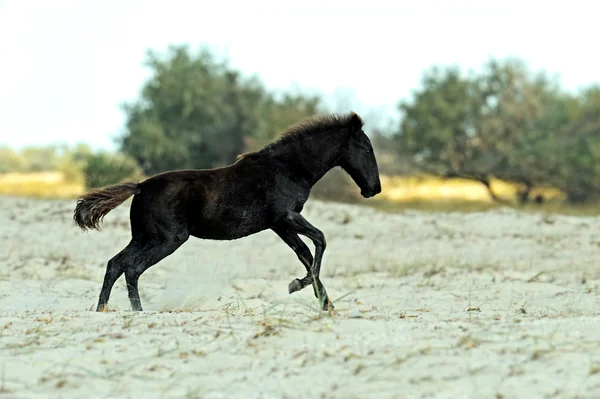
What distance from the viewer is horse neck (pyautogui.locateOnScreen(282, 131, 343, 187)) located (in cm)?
833

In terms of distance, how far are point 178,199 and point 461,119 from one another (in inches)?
1032

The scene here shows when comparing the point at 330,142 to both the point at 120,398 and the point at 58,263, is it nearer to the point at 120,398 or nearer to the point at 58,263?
the point at 120,398

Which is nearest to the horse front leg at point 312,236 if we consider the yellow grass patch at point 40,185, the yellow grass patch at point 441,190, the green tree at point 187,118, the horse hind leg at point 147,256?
the horse hind leg at point 147,256

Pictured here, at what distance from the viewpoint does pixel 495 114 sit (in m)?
32.8

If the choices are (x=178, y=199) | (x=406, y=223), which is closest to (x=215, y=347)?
(x=178, y=199)

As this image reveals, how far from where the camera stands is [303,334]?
595 centimetres

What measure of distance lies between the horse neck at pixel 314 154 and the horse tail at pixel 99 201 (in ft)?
5.14

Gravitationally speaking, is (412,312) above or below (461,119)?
below

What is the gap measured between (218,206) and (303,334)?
2.28 meters

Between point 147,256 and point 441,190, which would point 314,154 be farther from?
point 441,190

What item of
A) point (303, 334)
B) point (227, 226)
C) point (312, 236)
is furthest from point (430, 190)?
point (303, 334)

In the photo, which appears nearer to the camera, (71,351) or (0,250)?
(71,351)

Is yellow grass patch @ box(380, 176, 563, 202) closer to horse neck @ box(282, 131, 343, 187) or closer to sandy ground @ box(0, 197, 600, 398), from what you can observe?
sandy ground @ box(0, 197, 600, 398)

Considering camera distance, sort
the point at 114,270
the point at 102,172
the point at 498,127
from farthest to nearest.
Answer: the point at 498,127, the point at 102,172, the point at 114,270
